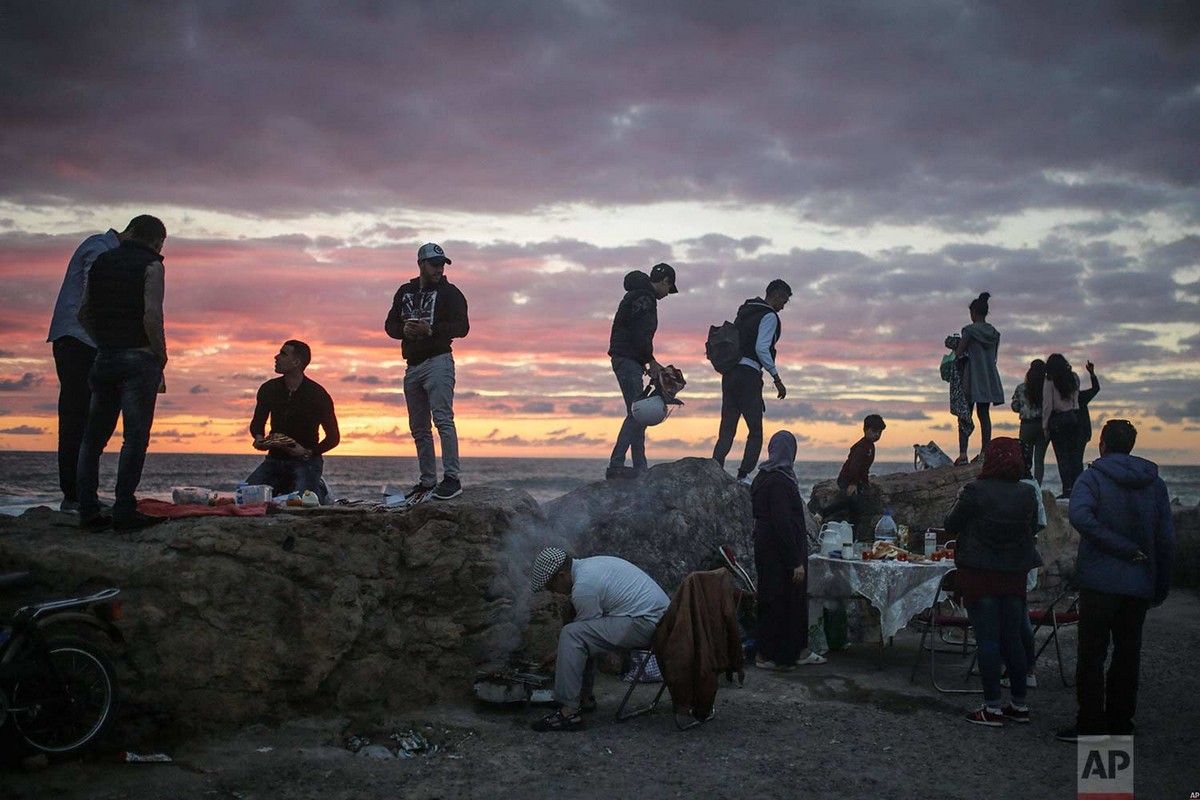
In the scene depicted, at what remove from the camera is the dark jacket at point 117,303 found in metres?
5.98

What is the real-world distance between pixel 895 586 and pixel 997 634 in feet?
5.38

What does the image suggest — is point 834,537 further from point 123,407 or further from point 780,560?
point 123,407

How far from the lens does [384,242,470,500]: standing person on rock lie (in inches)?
302

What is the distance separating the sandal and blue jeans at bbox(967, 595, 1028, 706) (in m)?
2.88

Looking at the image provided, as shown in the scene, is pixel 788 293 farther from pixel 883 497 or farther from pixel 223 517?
pixel 223 517

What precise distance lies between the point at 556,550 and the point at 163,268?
3.33m

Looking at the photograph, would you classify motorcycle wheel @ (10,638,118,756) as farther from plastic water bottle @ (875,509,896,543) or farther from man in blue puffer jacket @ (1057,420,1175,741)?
plastic water bottle @ (875,509,896,543)

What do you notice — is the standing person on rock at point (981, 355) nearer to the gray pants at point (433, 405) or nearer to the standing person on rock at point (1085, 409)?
the standing person on rock at point (1085, 409)

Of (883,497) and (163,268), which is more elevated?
(163,268)

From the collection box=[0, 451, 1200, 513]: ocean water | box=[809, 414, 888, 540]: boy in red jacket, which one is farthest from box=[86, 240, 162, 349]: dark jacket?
box=[0, 451, 1200, 513]: ocean water

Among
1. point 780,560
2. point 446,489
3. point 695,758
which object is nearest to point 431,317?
point 446,489

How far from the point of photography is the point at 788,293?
34.2ft

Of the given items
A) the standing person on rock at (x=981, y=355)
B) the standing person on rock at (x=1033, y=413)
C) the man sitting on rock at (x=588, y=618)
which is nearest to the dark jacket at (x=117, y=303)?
the man sitting on rock at (x=588, y=618)

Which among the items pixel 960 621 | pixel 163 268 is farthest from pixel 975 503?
pixel 163 268
